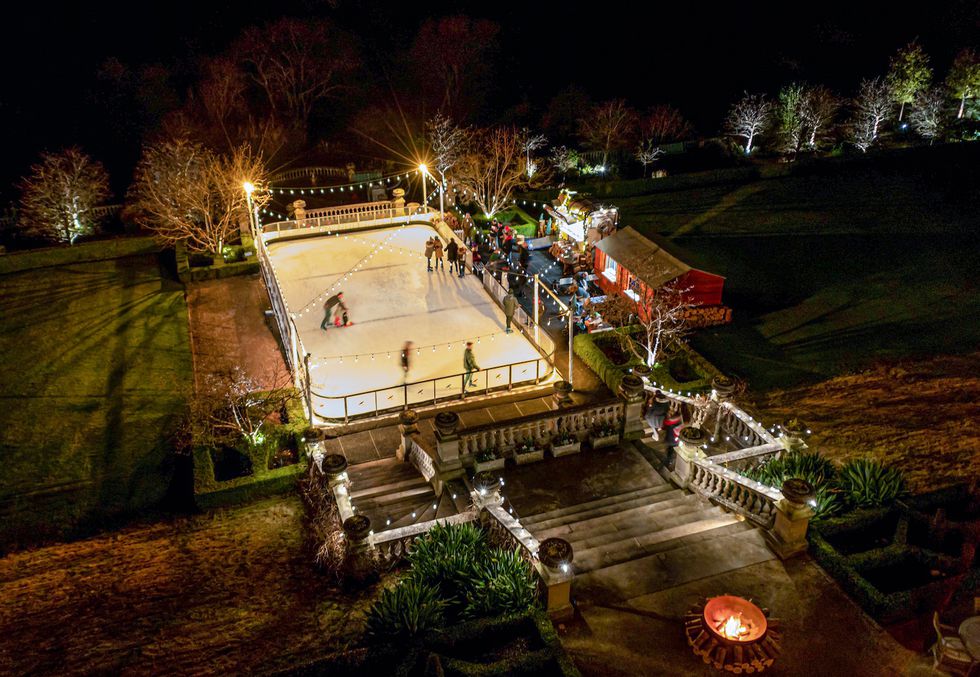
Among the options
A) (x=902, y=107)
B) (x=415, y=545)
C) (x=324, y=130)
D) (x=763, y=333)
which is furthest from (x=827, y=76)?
(x=415, y=545)

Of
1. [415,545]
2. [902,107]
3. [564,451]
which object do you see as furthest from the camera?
[902,107]

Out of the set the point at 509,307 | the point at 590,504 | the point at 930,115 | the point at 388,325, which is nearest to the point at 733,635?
the point at 590,504

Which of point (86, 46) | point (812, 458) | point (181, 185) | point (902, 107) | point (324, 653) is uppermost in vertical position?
point (86, 46)

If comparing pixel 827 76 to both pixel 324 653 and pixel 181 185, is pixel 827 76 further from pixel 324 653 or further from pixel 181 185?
pixel 324 653

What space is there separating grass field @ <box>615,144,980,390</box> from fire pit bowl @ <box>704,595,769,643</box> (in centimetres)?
1076

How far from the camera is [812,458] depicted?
1427 cm

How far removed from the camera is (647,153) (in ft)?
139

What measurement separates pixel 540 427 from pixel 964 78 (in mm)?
43206

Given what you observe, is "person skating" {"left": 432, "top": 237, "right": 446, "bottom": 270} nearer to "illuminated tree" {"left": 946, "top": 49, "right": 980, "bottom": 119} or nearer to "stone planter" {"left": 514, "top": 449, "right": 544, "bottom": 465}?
"stone planter" {"left": 514, "top": 449, "right": 544, "bottom": 465}

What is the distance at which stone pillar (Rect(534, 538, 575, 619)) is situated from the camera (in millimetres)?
11023

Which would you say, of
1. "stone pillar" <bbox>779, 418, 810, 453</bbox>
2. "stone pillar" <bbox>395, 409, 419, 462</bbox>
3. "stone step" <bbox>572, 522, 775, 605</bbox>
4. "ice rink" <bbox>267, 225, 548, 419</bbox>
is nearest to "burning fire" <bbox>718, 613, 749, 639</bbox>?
"stone step" <bbox>572, 522, 775, 605</bbox>

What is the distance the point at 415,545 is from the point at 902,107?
47570 mm

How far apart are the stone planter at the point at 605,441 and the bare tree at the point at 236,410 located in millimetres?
7625

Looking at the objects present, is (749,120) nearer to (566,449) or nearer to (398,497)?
(566,449)
